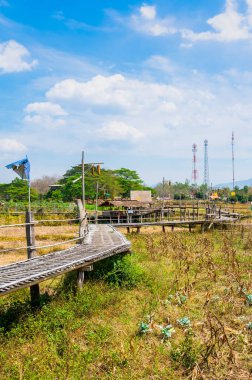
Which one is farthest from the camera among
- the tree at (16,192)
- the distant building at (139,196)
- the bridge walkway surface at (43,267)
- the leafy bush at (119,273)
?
the tree at (16,192)

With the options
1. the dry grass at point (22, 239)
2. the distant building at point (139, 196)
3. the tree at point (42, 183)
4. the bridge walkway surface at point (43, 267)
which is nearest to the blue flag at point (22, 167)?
the bridge walkway surface at point (43, 267)

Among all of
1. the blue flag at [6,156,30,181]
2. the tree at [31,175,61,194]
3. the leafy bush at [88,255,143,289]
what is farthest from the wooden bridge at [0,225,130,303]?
the tree at [31,175,61,194]

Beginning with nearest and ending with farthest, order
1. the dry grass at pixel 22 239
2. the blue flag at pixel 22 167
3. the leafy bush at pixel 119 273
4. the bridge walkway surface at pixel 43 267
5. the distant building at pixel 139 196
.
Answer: the bridge walkway surface at pixel 43 267, the leafy bush at pixel 119 273, the blue flag at pixel 22 167, the dry grass at pixel 22 239, the distant building at pixel 139 196

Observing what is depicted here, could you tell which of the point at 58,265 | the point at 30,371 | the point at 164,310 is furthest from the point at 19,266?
the point at 164,310

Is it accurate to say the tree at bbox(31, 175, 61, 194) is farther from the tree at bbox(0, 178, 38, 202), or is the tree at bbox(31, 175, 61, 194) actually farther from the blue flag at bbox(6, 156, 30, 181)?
the blue flag at bbox(6, 156, 30, 181)

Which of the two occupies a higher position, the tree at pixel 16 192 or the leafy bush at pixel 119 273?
the tree at pixel 16 192

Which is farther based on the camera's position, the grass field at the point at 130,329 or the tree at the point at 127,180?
the tree at the point at 127,180

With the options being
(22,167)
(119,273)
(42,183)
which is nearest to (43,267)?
(119,273)

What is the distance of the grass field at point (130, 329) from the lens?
515cm

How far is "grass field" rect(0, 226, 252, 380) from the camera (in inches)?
203

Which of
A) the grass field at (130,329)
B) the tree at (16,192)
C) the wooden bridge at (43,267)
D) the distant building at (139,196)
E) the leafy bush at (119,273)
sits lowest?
the grass field at (130,329)

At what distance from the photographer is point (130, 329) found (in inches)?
257

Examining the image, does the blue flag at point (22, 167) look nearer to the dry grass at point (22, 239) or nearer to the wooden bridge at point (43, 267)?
the wooden bridge at point (43, 267)

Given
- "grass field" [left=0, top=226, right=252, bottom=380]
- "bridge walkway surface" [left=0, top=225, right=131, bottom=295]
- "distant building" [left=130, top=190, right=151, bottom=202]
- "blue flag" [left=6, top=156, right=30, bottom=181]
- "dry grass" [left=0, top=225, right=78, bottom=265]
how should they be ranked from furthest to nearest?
"distant building" [left=130, top=190, right=151, bottom=202]
"dry grass" [left=0, top=225, right=78, bottom=265]
"blue flag" [left=6, top=156, right=30, bottom=181]
"bridge walkway surface" [left=0, top=225, right=131, bottom=295]
"grass field" [left=0, top=226, right=252, bottom=380]
